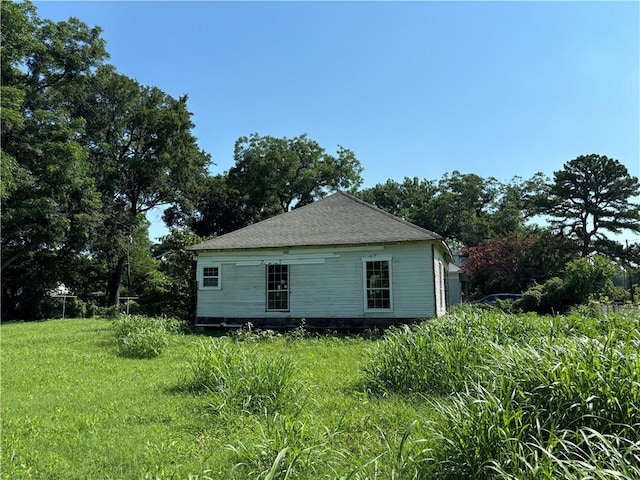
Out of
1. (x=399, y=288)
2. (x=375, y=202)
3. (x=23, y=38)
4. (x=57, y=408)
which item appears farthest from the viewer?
(x=375, y=202)

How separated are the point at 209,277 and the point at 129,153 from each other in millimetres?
18787

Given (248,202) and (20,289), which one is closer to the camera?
(20,289)

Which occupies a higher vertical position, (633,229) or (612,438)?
(633,229)

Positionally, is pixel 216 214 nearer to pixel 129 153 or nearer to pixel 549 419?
pixel 129 153

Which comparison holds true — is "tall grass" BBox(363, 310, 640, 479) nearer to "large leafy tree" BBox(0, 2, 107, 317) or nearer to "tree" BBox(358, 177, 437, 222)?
"large leafy tree" BBox(0, 2, 107, 317)

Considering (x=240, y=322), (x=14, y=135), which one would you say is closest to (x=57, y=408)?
(x=240, y=322)

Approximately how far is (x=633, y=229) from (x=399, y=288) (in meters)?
33.1

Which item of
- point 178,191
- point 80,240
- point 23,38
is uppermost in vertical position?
point 23,38

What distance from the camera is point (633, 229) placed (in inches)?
1430

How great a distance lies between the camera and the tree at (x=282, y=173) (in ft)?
116

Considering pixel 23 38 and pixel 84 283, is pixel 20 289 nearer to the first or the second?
pixel 84 283

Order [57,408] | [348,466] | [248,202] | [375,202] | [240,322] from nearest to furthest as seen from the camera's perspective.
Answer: [348,466], [57,408], [240,322], [248,202], [375,202]

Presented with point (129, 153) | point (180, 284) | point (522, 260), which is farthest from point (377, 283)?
point (129, 153)

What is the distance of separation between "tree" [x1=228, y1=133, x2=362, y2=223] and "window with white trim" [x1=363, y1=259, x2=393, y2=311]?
2249cm
